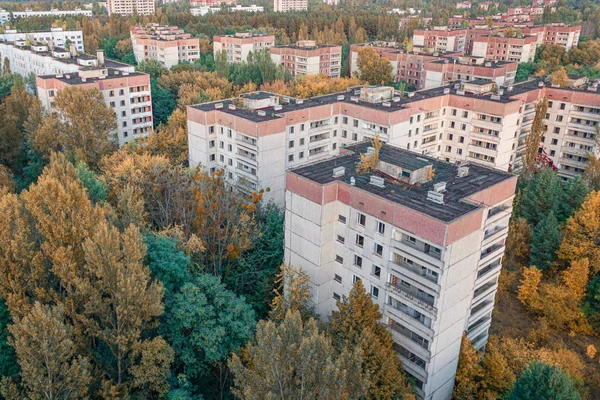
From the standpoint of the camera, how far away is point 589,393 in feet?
103

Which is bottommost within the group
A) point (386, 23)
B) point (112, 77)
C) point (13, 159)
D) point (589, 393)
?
point (589, 393)

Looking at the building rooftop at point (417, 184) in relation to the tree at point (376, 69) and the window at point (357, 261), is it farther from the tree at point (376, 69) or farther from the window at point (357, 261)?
the tree at point (376, 69)

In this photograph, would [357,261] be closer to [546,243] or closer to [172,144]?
[546,243]

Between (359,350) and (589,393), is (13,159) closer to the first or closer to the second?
(359,350)

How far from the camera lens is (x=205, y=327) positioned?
27188mm

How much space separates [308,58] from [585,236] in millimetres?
67895

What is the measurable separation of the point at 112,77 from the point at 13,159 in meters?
17.2

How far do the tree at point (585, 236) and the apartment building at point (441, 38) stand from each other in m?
80.9

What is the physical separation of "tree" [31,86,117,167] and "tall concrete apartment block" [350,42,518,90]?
53.5 metres

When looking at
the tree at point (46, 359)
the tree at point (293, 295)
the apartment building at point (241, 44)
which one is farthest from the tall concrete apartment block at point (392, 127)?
the apartment building at point (241, 44)

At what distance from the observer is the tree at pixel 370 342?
2456cm

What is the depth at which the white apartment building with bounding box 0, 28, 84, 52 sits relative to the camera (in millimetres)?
113881

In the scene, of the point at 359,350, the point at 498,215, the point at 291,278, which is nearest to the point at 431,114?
the point at 498,215

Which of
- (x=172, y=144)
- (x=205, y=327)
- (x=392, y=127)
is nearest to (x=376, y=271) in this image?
(x=205, y=327)
